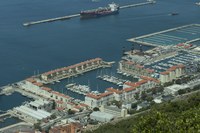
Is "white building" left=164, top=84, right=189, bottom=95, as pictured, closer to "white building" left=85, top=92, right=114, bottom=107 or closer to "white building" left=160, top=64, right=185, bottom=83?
"white building" left=160, top=64, right=185, bottom=83

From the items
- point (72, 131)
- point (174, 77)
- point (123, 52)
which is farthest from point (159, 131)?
point (123, 52)

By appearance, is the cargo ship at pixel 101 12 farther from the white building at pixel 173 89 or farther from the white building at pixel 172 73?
the white building at pixel 173 89

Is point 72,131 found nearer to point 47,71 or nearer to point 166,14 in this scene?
point 47,71

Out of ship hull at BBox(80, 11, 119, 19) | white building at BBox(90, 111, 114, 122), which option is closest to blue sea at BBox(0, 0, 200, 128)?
ship hull at BBox(80, 11, 119, 19)

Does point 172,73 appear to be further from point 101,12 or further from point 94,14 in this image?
point 101,12

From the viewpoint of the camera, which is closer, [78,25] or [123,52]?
[123,52]

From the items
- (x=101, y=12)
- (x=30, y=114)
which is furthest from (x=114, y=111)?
(x=101, y=12)
